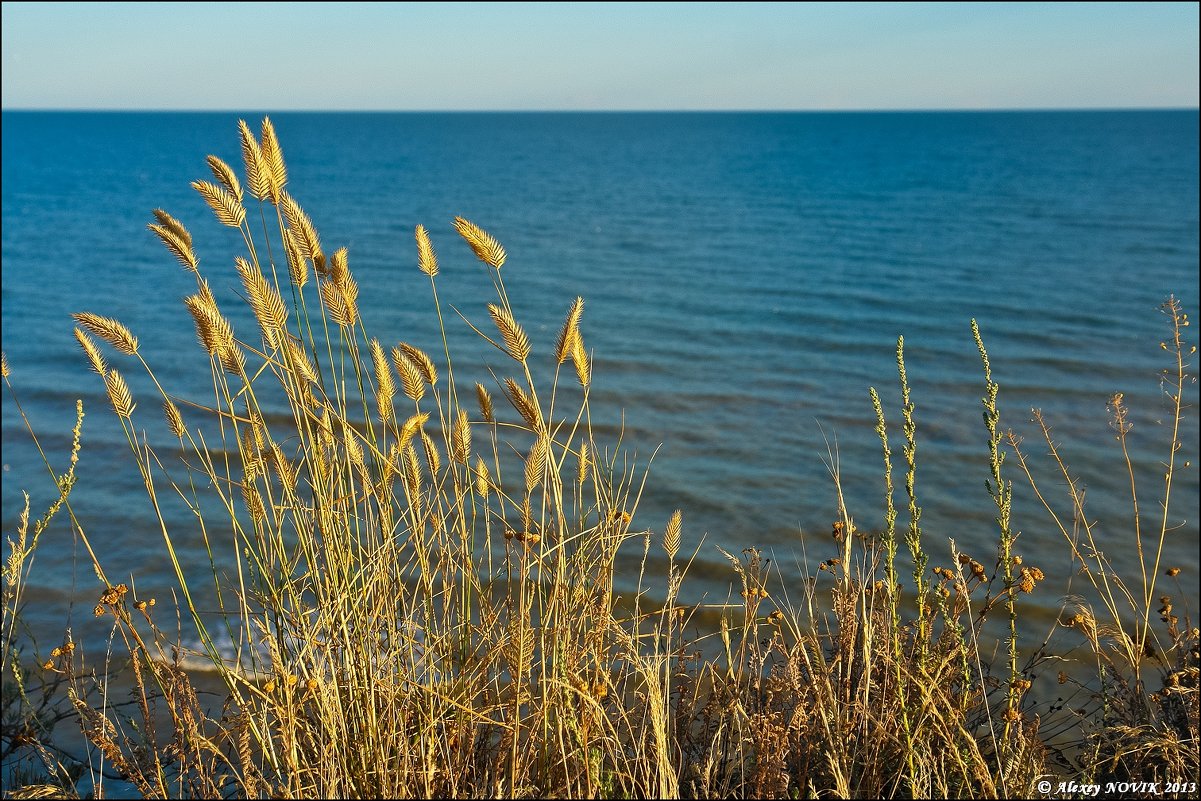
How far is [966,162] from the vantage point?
4738 cm

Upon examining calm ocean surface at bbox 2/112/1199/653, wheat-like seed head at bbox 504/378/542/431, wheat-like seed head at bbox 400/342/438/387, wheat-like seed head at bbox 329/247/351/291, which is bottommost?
calm ocean surface at bbox 2/112/1199/653

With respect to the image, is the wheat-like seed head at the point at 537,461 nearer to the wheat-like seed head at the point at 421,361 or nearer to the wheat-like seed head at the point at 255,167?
the wheat-like seed head at the point at 421,361

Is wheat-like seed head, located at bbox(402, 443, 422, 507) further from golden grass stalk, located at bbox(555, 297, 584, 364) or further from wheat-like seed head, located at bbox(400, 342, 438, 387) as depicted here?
golden grass stalk, located at bbox(555, 297, 584, 364)

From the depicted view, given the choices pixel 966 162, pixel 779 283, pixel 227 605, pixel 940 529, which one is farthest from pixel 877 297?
pixel 966 162

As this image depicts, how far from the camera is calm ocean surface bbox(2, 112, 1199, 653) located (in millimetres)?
6902

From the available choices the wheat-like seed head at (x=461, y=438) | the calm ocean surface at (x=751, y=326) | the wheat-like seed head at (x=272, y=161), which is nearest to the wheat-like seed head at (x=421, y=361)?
the wheat-like seed head at (x=461, y=438)

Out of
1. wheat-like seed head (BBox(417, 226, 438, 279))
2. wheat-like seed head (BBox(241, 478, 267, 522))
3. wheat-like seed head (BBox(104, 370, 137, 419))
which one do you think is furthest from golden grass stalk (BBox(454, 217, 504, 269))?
wheat-like seed head (BBox(104, 370, 137, 419))

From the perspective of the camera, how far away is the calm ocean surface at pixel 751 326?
22.6 feet

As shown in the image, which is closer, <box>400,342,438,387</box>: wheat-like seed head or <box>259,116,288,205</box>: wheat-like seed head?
<box>259,116,288,205</box>: wheat-like seed head

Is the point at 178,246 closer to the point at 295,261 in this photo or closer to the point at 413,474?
the point at 295,261

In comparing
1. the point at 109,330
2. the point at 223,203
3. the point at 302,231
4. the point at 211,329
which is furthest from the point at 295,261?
the point at 109,330

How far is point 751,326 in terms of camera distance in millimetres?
12586

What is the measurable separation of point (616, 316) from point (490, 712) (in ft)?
35.5

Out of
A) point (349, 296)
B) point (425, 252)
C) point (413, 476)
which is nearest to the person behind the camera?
point (349, 296)
